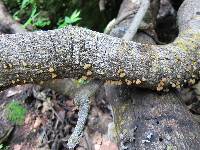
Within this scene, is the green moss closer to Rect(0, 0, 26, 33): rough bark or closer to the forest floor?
the forest floor

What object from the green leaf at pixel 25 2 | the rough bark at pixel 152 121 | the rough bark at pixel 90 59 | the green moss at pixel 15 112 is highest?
the rough bark at pixel 90 59

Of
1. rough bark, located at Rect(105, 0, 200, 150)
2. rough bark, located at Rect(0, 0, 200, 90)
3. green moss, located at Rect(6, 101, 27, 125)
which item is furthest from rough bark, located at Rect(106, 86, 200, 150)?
green moss, located at Rect(6, 101, 27, 125)

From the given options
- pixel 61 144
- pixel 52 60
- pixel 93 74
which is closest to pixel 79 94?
pixel 93 74

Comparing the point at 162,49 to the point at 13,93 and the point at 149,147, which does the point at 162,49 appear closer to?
the point at 149,147

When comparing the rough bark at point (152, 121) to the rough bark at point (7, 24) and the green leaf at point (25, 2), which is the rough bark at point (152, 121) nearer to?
the rough bark at point (7, 24)

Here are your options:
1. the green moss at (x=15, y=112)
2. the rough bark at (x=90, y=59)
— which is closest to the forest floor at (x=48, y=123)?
the green moss at (x=15, y=112)

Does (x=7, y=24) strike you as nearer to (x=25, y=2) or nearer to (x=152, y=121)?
(x=25, y=2)
